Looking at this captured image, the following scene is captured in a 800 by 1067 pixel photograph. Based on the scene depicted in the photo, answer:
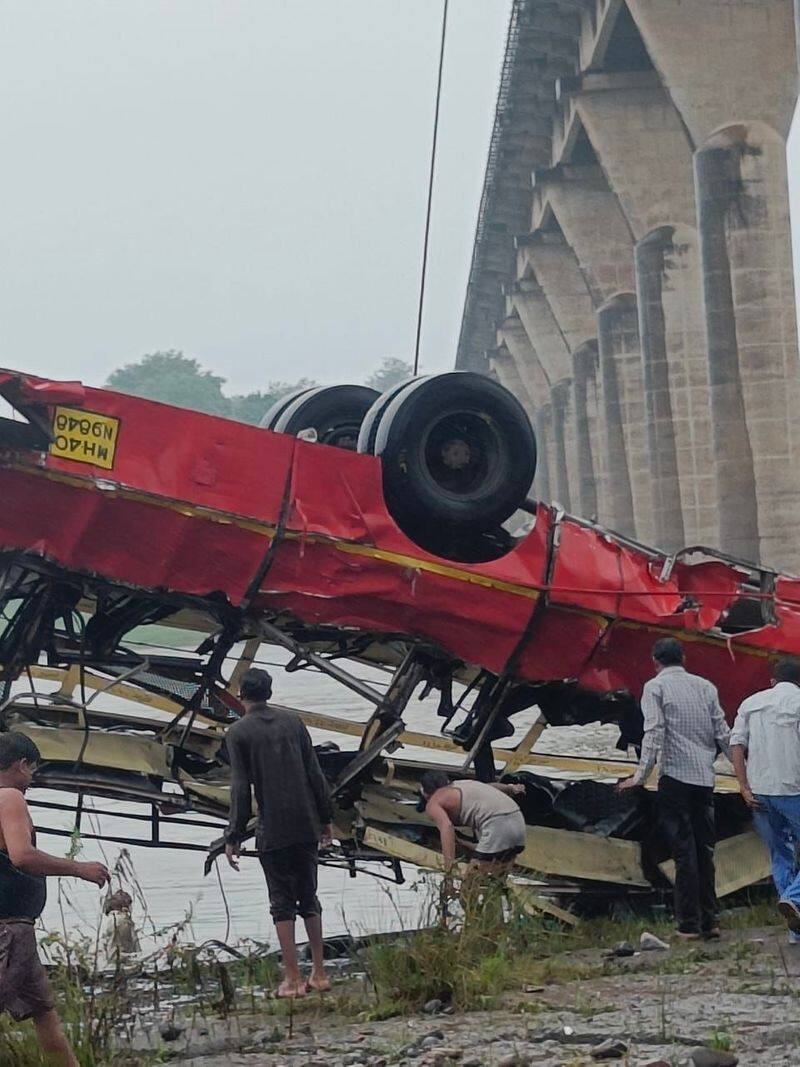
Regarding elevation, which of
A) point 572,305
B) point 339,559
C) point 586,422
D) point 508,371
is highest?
point 508,371

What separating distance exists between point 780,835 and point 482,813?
1424mm

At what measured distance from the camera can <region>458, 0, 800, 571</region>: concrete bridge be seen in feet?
89.9

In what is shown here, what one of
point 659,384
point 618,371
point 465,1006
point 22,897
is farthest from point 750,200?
point 22,897

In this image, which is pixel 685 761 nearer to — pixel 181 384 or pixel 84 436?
pixel 84 436

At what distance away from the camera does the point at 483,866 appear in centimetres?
856

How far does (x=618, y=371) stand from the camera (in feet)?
143

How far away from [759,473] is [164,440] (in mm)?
20564

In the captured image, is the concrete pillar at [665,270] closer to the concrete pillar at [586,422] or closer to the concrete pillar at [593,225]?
the concrete pillar at [593,225]

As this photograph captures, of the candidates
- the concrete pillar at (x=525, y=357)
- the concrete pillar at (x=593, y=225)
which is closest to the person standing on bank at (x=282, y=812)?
the concrete pillar at (x=593, y=225)

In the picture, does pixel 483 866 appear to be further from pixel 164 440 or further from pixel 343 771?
pixel 164 440

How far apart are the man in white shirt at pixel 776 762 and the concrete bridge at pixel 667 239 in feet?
62.9

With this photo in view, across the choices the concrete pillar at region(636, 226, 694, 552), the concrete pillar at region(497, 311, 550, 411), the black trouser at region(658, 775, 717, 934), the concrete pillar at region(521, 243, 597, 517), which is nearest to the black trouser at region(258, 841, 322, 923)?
the black trouser at region(658, 775, 717, 934)

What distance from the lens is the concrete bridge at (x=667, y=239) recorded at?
1078 inches

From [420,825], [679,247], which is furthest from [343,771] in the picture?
[679,247]
